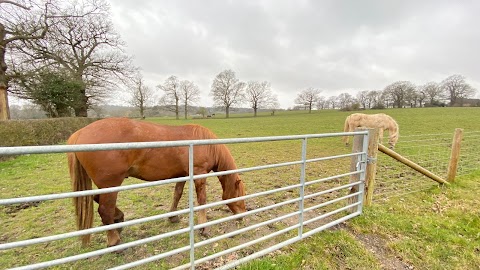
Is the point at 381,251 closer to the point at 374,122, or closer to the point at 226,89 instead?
the point at 374,122

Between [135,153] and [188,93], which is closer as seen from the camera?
[135,153]

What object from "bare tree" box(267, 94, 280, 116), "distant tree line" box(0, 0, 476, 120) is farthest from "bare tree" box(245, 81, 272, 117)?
"distant tree line" box(0, 0, 476, 120)

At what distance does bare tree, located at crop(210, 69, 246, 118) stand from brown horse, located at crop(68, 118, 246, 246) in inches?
1828

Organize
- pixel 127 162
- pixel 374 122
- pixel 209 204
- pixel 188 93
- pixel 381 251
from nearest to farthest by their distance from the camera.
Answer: pixel 209 204 → pixel 127 162 → pixel 381 251 → pixel 374 122 → pixel 188 93

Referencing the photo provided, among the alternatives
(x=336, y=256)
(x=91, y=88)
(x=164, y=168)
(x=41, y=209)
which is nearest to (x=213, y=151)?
(x=164, y=168)

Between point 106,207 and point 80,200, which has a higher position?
point 80,200

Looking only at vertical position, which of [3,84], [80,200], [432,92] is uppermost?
[432,92]

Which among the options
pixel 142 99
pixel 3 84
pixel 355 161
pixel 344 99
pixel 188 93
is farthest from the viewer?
pixel 344 99

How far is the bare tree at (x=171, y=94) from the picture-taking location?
158 ft

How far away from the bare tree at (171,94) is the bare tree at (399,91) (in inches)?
1991

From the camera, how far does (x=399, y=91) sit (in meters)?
51.2

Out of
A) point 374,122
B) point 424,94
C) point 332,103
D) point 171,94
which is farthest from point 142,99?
point 424,94

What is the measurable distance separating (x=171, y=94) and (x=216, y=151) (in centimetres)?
4886

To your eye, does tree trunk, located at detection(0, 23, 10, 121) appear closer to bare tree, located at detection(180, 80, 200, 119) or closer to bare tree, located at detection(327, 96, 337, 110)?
bare tree, located at detection(180, 80, 200, 119)
